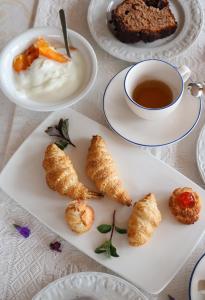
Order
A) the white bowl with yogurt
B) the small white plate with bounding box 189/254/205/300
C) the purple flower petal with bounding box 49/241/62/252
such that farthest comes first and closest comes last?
the white bowl with yogurt
the purple flower petal with bounding box 49/241/62/252
the small white plate with bounding box 189/254/205/300

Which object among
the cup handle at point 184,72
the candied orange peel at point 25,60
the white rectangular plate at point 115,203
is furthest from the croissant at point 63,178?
the cup handle at point 184,72

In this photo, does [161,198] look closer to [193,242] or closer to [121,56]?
[193,242]

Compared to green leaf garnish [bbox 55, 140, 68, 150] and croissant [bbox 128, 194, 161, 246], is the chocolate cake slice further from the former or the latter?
croissant [bbox 128, 194, 161, 246]

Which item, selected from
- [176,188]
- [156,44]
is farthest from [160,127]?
[156,44]

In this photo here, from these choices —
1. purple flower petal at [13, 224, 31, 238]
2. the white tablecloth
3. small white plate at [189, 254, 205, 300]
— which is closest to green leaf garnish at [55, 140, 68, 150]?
the white tablecloth

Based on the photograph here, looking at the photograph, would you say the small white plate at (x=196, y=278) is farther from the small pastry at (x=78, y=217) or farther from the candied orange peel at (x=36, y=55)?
the candied orange peel at (x=36, y=55)

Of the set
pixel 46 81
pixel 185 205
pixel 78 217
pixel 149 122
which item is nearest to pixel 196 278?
pixel 185 205
